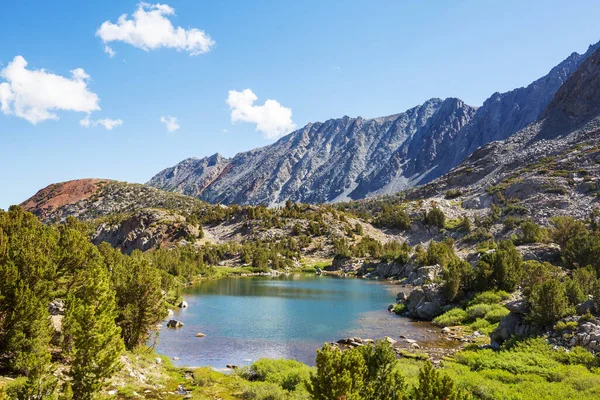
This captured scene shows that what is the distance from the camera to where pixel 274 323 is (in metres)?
59.6

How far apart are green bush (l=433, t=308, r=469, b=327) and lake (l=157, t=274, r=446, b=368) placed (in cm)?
186

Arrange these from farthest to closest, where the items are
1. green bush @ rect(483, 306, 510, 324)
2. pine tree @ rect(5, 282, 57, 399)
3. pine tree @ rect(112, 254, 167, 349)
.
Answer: green bush @ rect(483, 306, 510, 324) → pine tree @ rect(112, 254, 167, 349) → pine tree @ rect(5, 282, 57, 399)

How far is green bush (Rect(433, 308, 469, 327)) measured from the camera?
57.2m

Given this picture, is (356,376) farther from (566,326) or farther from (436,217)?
(436,217)

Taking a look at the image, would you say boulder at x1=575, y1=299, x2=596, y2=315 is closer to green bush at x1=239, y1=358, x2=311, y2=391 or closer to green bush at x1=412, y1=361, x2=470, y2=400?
green bush at x1=412, y1=361, x2=470, y2=400

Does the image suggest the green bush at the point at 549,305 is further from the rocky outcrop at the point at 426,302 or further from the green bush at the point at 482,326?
the rocky outcrop at the point at 426,302

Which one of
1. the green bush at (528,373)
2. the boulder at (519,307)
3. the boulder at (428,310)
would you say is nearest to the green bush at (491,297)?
the boulder at (428,310)

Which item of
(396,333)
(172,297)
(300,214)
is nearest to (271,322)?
(396,333)

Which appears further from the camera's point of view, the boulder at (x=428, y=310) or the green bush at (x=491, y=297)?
the boulder at (x=428, y=310)

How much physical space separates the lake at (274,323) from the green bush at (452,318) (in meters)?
1.86

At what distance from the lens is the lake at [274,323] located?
44281mm

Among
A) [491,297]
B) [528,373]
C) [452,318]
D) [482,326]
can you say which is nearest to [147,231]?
[452,318]

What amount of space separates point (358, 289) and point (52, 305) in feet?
234

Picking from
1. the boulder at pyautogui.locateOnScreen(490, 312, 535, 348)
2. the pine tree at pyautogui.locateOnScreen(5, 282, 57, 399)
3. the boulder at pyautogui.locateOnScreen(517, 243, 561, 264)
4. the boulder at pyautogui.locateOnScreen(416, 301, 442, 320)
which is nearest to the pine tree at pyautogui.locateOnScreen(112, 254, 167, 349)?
the pine tree at pyautogui.locateOnScreen(5, 282, 57, 399)
